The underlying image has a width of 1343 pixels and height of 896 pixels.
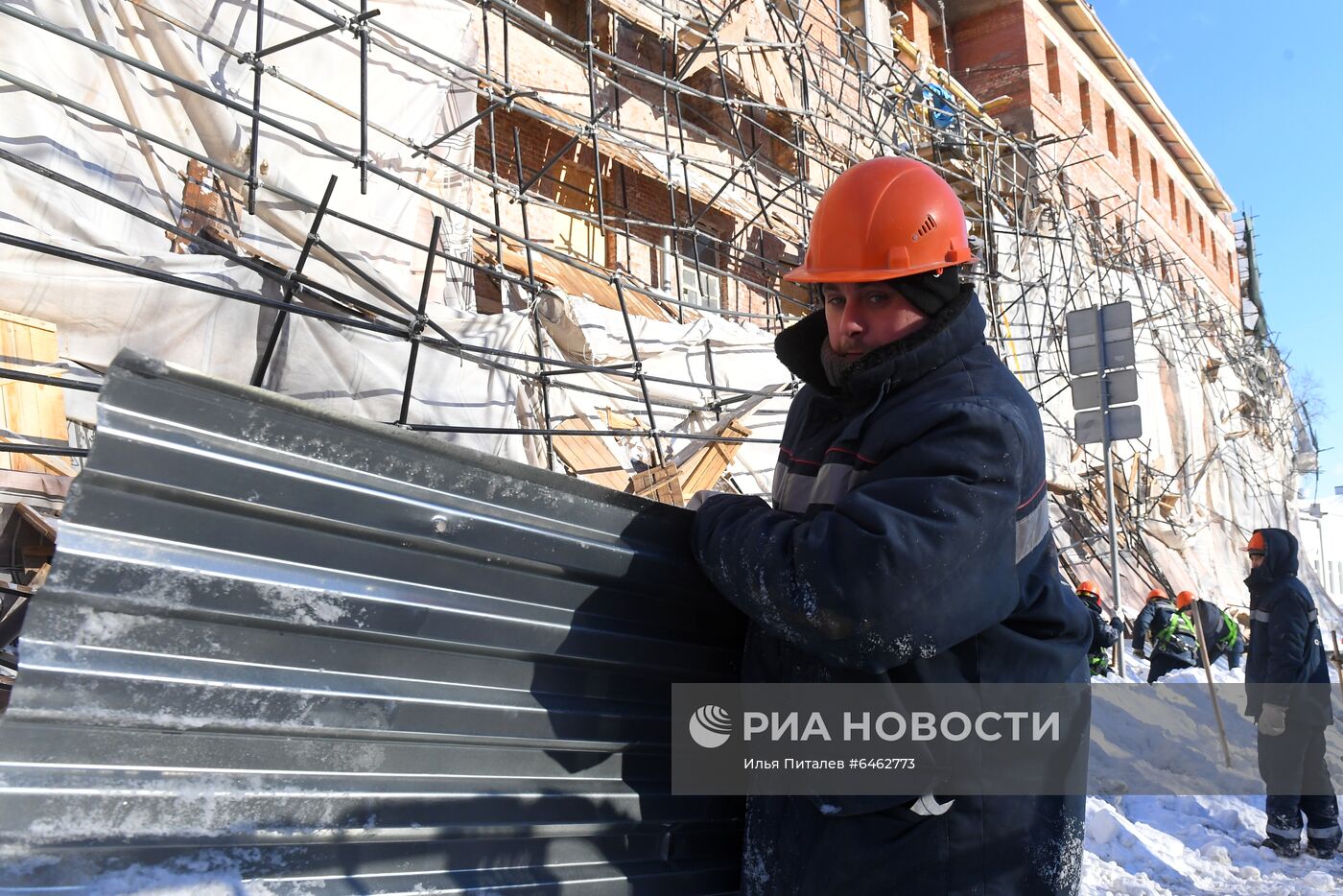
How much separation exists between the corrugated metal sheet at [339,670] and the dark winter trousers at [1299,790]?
5685mm

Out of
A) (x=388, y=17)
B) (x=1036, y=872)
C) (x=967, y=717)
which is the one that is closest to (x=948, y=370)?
(x=967, y=717)

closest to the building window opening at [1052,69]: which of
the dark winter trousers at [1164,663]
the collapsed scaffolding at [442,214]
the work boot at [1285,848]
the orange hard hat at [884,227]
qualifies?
the collapsed scaffolding at [442,214]

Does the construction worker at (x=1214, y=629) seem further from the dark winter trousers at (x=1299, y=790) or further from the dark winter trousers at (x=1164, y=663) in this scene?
the dark winter trousers at (x=1299, y=790)

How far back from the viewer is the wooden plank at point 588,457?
726cm

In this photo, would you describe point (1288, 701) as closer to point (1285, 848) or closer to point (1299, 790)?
point (1299, 790)

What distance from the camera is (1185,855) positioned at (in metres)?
5.69

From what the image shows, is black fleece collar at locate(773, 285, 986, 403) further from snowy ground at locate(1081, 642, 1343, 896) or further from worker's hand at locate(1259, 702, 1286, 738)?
worker's hand at locate(1259, 702, 1286, 738)

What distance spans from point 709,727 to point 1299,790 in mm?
5856

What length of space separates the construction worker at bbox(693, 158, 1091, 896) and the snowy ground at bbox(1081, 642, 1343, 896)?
11.7 ft

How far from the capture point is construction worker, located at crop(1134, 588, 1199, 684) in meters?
9.31

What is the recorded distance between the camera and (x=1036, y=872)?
1686 mm

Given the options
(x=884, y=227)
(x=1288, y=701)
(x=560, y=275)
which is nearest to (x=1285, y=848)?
(x=1288, y=701)

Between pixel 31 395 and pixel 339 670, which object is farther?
pixel 31 395

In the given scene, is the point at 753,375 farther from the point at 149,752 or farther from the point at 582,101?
the point at 149,752
